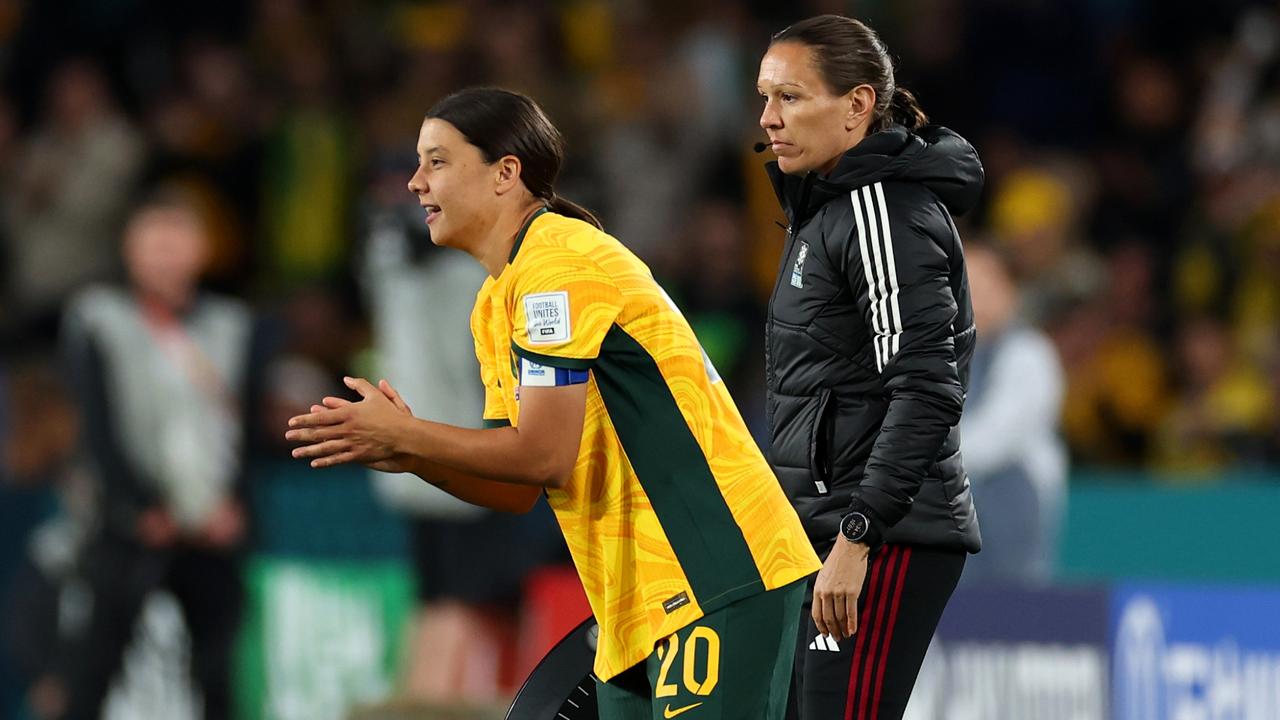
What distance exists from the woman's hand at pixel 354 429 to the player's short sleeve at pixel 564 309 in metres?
0.27

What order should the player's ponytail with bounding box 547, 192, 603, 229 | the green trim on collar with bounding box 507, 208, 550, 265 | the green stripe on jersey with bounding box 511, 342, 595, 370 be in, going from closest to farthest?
the green stripe on jersey with bounding box 511, 342, 595, 370
the green trim on collar with bounding box 507, 208, 550, 265
the player's ponytail with bounding box 547, 192, 603, 229

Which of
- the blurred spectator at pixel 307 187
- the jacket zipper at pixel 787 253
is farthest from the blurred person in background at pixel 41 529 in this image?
the jacket zipper at pixel 787 253

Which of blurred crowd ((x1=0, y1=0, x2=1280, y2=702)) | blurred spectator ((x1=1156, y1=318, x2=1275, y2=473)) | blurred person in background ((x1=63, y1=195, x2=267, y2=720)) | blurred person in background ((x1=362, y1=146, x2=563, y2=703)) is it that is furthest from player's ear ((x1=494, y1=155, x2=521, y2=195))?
blurred spectator ((x1=1156, y1=318, x2=1275, y2=473))

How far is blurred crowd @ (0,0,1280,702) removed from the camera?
35.2 ft

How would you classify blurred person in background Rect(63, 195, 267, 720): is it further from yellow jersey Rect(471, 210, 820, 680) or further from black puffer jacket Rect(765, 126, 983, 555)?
yellow jersey Rect(471, 210, 820, 680)

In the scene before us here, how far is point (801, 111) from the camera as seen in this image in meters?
4.22

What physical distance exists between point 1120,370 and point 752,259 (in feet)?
7.34

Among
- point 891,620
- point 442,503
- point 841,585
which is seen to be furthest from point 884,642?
point 442,503

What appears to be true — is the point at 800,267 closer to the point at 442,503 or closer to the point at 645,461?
the point at 645,461

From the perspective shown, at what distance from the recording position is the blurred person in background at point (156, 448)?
885cm

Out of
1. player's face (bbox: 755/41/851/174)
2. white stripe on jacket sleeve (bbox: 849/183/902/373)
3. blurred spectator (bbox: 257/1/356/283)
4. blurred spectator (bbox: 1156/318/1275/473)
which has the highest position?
blurred spectator (bbox: 257/1/356/283)

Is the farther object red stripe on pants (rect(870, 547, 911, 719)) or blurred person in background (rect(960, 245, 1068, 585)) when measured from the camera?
blurred person in background (rect(960, 245, 1068, 585))

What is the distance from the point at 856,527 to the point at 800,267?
1.86ft

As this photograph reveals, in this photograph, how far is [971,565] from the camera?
8.17m
